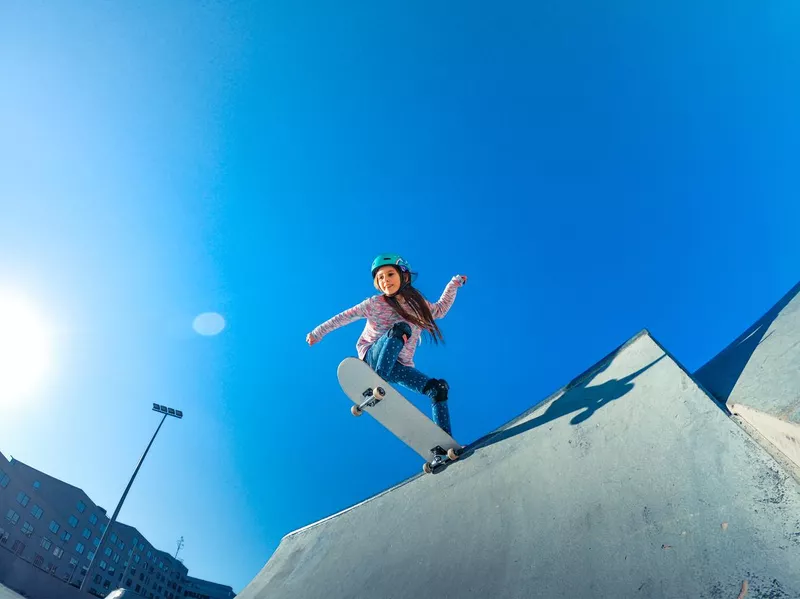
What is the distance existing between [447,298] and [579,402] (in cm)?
175

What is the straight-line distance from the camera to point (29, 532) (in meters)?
43.8

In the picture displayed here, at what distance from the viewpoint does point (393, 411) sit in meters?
2.87

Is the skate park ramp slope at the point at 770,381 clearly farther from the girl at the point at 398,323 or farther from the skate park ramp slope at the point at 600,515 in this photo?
the girl at the point at 398,323

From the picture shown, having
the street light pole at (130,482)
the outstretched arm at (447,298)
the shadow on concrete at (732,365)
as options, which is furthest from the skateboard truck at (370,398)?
the street light pole at (130,482)

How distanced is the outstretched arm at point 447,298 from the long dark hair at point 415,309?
0.16 m

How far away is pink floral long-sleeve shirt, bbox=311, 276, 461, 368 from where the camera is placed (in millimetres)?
3680

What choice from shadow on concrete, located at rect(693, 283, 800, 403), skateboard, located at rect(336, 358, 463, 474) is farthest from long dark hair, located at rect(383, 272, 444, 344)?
shadow on concrete, located at rect(693, 283, 800, 403)

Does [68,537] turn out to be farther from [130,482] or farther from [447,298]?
[447,298]

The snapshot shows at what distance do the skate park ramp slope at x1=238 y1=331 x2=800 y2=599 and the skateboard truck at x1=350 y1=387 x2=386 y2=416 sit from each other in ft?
2.12

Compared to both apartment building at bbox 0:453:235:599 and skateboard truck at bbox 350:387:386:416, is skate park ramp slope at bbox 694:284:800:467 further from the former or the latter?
apartment building at bbox 0:453:235:599

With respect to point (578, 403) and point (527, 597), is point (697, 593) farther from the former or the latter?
point (578, 403)

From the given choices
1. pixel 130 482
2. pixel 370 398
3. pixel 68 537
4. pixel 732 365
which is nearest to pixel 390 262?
pixel 370 398

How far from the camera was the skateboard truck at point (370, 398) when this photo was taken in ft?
9.16

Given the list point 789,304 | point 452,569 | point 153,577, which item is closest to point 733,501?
point 452,569
